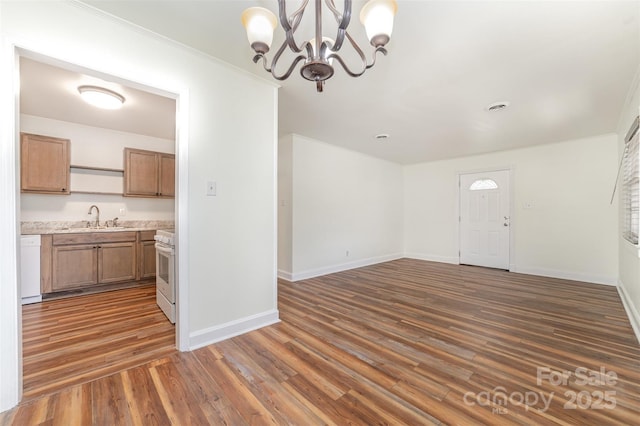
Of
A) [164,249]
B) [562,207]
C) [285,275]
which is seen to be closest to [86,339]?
[164,249]

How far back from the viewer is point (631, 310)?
2797 mm

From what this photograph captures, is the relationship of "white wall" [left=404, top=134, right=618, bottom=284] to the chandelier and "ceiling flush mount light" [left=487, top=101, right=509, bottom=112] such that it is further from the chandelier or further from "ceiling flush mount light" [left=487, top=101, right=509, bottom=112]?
the chandelier

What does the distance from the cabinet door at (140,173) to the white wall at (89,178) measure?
19cm

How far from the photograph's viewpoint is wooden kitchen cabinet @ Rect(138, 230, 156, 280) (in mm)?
4035

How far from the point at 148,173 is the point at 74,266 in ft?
5.67

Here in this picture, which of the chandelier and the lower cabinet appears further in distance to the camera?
the lower cabinet

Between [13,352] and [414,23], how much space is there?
324cm

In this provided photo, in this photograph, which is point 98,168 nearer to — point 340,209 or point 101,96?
point 101,96

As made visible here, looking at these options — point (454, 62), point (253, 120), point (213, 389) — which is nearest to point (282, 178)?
point (253, 120)

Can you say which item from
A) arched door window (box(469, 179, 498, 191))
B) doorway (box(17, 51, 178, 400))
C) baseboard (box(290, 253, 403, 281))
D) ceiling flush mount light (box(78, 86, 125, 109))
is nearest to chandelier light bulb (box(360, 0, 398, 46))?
doorway (box(17, 51, 178, 400))

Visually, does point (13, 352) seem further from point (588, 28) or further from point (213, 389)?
point (588, 28)

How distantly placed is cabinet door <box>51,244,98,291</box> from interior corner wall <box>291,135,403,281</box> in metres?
2.84

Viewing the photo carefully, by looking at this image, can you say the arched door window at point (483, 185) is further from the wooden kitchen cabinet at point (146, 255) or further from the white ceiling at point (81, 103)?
the wooden kitchen cabinet at point (146, 255)

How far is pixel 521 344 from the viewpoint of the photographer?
88.3 inches
